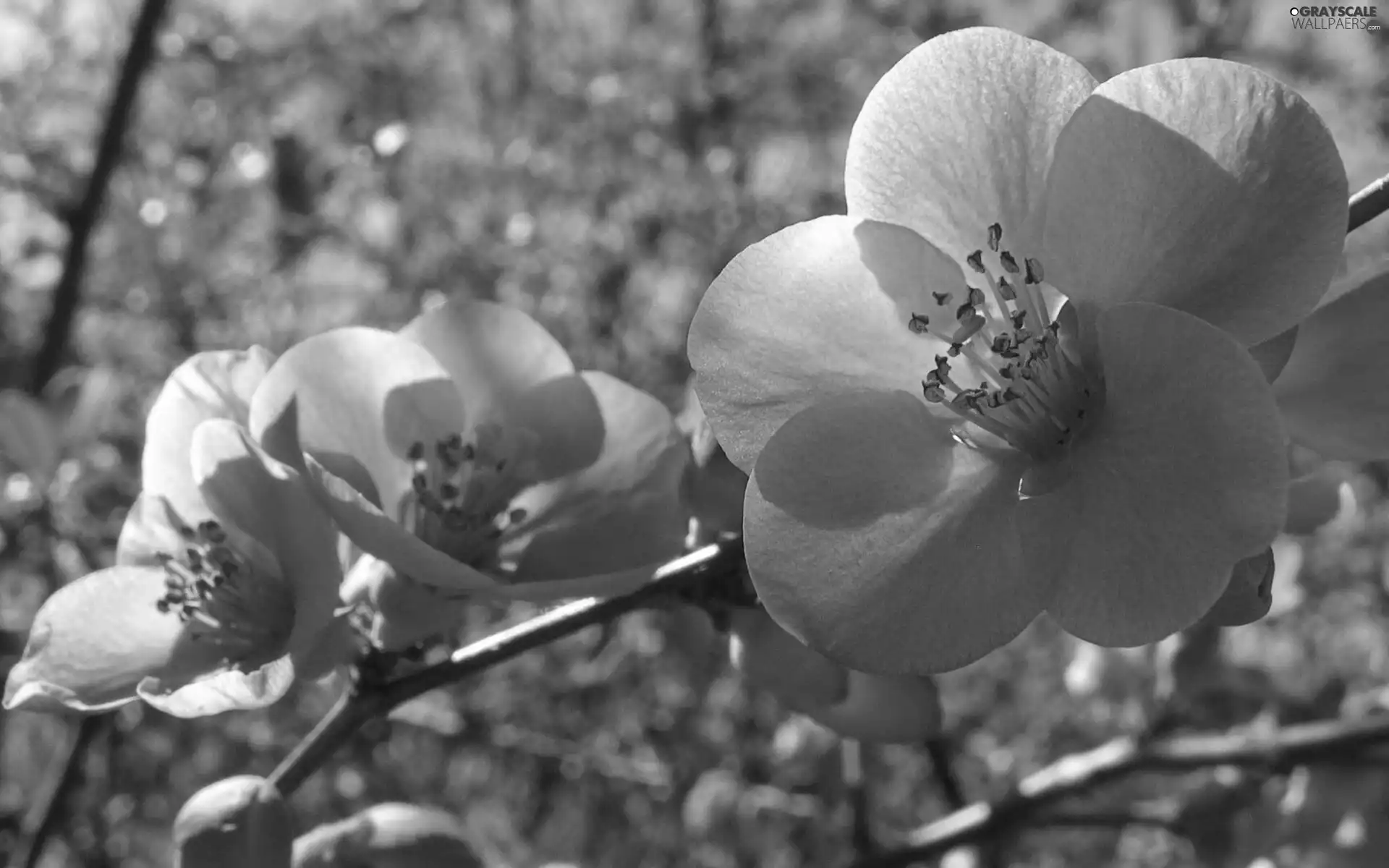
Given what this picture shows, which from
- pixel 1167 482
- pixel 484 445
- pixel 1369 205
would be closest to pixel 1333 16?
pixel 1369 205

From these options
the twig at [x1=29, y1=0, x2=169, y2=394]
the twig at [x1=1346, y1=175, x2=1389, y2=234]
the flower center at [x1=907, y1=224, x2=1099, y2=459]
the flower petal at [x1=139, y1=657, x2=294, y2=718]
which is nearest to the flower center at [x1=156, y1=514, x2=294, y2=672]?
the flower petal at [x1=139, y1=657, x2=294, y2=718]

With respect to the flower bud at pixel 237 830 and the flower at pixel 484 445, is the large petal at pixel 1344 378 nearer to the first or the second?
the flower at pixel 484 445

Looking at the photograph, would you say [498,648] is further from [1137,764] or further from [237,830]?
[1137,764]

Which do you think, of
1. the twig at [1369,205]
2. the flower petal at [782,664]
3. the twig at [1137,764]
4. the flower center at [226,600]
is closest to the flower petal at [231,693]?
the flower center at [226,600]

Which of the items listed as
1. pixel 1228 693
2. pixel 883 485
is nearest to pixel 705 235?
pixel 1228 693

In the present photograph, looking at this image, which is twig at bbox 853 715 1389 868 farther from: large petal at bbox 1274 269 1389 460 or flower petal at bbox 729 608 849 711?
large petal at bbox 1274 269 1389 460
